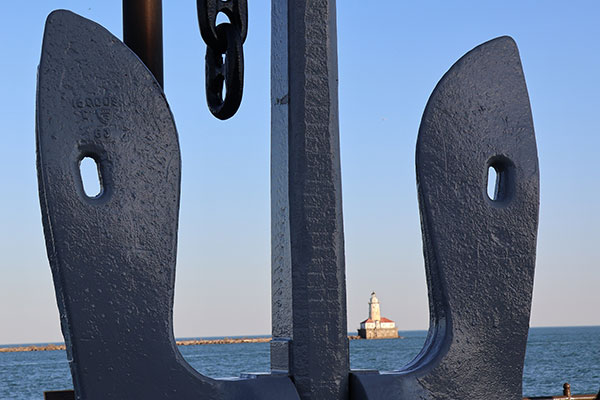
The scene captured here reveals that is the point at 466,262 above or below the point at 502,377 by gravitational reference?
above

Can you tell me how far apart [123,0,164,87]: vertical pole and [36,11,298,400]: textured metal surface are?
2.42m

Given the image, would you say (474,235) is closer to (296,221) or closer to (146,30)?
(296,221)

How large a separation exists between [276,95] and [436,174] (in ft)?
1.43

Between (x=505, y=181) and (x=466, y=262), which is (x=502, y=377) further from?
(x=505, y=181)

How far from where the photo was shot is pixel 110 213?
1864 millimetres

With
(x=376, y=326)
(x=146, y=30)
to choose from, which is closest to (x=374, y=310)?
(x=376, y=326)

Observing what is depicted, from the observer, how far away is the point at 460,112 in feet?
6.97

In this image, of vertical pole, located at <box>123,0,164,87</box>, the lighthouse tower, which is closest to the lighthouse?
the lighthouse tower

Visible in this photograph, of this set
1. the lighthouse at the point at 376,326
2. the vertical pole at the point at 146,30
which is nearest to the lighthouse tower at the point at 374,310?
the lighthouse at the point at 376,326

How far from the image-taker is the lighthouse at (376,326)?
271 ft

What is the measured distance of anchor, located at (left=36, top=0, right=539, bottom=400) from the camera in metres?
1.84

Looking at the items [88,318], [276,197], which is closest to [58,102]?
[88,318]

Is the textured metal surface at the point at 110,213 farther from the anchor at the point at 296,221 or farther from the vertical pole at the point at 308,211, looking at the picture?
the vertical pole at the point at 308,211

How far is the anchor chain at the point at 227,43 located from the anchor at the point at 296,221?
167mm
